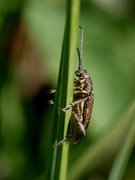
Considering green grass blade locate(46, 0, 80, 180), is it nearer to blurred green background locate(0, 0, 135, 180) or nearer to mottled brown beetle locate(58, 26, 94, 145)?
mottled brown beetle locate(58, 26, 94, 145)

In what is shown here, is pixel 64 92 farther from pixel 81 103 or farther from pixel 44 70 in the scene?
pixel 44 70

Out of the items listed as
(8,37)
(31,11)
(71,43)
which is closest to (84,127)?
(71,43)

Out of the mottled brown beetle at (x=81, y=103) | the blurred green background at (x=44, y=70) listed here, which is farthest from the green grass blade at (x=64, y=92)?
the blurred green background at (x=44, y=70)

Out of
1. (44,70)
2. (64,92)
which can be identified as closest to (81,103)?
(64,92)

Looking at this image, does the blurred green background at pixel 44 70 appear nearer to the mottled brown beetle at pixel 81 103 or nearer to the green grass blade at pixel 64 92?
the mottled brown beetle at pixel 81 103

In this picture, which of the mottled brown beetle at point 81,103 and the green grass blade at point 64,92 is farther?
the mottled brown beetle at point 81,103

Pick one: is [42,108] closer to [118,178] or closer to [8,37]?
[8,37]

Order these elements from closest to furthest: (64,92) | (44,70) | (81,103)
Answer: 1. (64,92)
2. (81,103)
3. (44,70)
